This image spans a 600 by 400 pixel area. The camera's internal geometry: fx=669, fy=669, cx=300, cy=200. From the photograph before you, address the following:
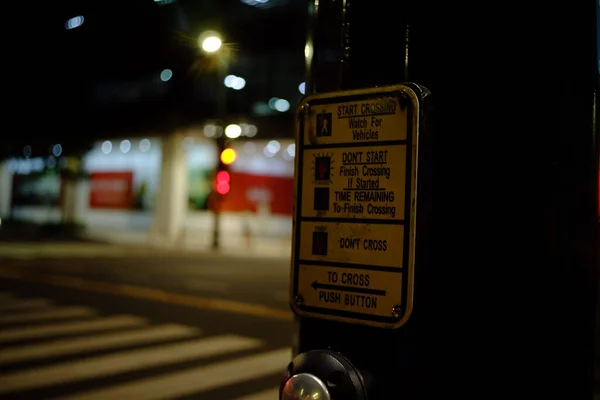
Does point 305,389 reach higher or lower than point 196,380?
higher

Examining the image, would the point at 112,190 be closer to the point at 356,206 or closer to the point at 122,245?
the point at 122,245

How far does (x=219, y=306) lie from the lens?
1169 cm

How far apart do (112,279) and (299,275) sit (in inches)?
545

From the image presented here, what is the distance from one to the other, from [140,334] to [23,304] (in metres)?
3.26

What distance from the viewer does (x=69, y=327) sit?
9.15m

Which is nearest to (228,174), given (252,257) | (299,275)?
(252,257)

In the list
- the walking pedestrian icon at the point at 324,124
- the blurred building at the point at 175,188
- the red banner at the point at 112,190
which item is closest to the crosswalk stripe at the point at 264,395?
the walking pedestrian icon at the point at 324,124

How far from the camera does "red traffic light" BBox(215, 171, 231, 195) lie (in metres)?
23.2

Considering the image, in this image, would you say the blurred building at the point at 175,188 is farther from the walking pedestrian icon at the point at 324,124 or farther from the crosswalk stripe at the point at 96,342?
the walking pedestrian icon at the point at 324,124

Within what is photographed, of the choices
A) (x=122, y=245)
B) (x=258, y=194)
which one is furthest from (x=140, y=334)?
(x=258, y=194)

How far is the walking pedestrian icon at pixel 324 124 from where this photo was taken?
229 centimetres

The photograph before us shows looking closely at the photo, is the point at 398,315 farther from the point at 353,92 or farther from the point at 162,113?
the point at 162,113

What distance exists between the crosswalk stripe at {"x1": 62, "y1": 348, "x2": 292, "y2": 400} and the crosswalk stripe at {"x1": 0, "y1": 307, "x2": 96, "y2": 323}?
3.69 m

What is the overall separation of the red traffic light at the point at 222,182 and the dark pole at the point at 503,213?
21.2 metres
